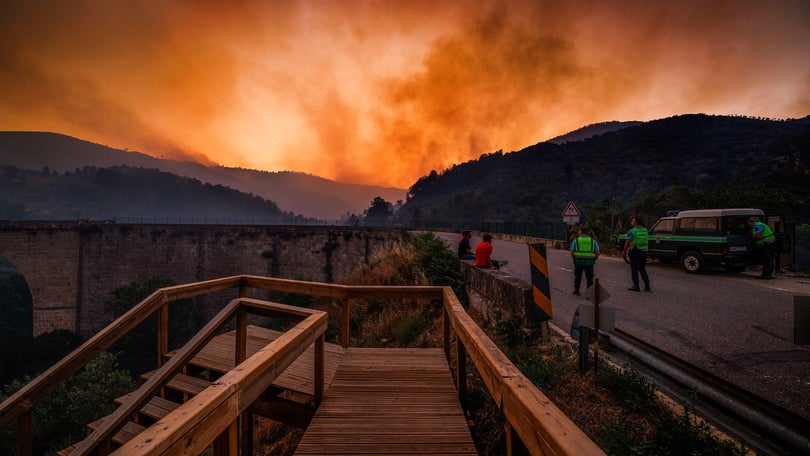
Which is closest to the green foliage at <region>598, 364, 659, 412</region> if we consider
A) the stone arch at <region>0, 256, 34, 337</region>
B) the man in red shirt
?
the man in red shirt

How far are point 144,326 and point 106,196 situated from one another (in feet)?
567

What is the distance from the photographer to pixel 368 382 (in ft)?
12.3

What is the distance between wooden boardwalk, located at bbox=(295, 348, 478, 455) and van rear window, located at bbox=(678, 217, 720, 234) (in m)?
10.7

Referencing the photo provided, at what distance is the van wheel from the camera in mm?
10336

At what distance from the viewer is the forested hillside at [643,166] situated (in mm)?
48250

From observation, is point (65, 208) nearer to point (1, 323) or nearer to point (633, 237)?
point (1, 323)

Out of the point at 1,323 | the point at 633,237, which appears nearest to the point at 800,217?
the point at 633,237

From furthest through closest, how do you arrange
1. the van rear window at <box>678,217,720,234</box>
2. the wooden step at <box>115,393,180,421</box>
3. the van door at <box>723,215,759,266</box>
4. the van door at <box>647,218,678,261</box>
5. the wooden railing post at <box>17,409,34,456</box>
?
the van door at <box>647,218,678,261</box>
the van rear window at <box>678,217,720,234</box>
the van door at <box>723,215,759,266</box>
the wooden step at <box>115,393,180,421</box>
the wooden railing post at <box>17,409,34,456</box>

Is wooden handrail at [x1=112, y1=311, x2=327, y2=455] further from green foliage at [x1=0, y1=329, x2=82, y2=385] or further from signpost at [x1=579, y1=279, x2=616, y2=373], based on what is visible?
green foliage at [x1=0, y1=329, x2=82, y2=385]

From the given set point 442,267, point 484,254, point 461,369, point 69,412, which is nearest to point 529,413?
point 461,369

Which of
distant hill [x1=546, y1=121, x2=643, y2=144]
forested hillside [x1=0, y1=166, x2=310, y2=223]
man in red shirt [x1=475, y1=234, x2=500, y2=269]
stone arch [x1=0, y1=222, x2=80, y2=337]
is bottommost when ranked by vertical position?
stone arch [x1=0, y1=222, x2=80, y2=337]

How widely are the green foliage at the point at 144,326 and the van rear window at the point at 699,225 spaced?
39182 millimetres

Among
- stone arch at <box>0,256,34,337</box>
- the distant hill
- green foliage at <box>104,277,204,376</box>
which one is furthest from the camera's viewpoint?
the distant hill

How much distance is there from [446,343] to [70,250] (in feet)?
154
